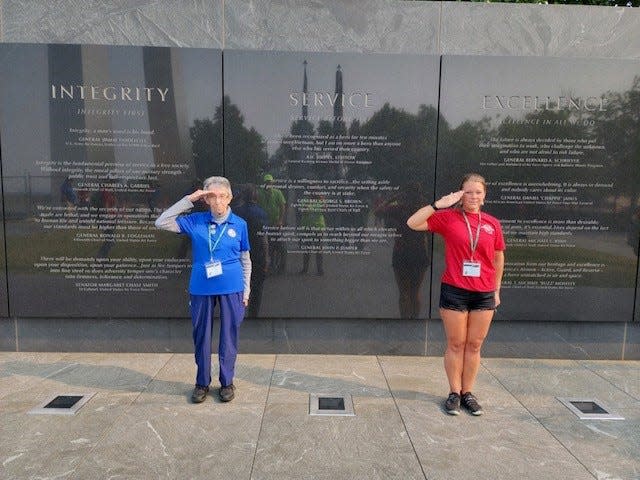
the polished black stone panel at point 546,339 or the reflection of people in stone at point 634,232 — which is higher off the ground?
the reflection of people in stone at point 634,232

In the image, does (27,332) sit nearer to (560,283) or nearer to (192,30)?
(192,30)

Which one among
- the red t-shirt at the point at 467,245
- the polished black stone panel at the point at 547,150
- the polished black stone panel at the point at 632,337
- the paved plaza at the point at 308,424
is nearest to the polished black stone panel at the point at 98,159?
the paved plaza at the point at 308,424

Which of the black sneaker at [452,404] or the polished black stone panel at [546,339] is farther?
the polished black stone panel at [546,339]

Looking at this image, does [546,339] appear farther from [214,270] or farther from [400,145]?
[214,270]

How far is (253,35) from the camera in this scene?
469cm

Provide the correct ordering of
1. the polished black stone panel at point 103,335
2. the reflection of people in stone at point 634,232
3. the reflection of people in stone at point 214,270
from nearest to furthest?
the reflection of people in stone at point 214,270 < the reflection of people in stone at point 634,232 < the polished black stone panel at point 103,335

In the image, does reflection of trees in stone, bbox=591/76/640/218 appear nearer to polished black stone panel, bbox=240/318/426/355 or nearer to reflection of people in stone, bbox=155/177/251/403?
polished black stone panel, bbox=240/318/426/355

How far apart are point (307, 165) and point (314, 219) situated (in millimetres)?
549

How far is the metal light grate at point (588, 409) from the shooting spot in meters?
3.72

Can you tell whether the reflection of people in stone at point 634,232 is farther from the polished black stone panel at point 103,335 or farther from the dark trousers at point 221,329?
the polished black stone panel at point 103,335

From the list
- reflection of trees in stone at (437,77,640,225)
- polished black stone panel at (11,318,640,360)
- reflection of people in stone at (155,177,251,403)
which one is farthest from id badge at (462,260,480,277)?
reflection of people in stone at (155,177,251,403)

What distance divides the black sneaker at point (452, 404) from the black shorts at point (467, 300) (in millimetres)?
732

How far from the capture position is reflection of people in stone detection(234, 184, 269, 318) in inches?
185

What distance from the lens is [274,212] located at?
15.5 feet
